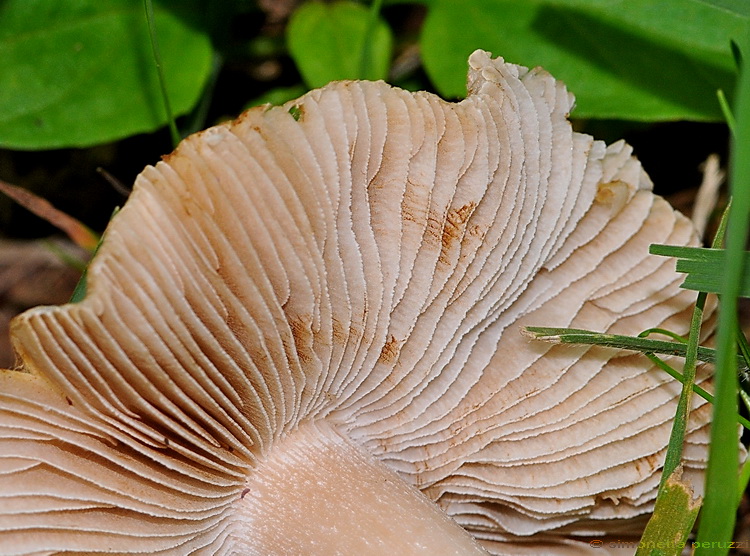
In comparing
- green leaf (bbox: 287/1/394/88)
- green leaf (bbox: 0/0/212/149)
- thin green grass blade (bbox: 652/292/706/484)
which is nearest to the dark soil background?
green leaf (bbox: 287/1/394/88)

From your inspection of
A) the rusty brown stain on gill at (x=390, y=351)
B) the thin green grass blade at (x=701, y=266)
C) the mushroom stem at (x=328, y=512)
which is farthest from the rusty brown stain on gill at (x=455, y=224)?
the mushroom stem at (x=328, y=512)

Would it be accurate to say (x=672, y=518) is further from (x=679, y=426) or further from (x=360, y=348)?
(x=360, y=348)

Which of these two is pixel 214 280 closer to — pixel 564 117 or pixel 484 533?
pixel 564 117

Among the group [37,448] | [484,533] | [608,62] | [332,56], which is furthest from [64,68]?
[484,533]

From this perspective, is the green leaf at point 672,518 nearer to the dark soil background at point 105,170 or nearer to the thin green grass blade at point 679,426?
the thin green grass blade at point 679,426

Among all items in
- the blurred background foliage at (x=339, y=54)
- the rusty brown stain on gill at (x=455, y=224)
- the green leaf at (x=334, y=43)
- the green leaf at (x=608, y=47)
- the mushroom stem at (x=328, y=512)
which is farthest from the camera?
the green leaf at (x=334, y=43)
